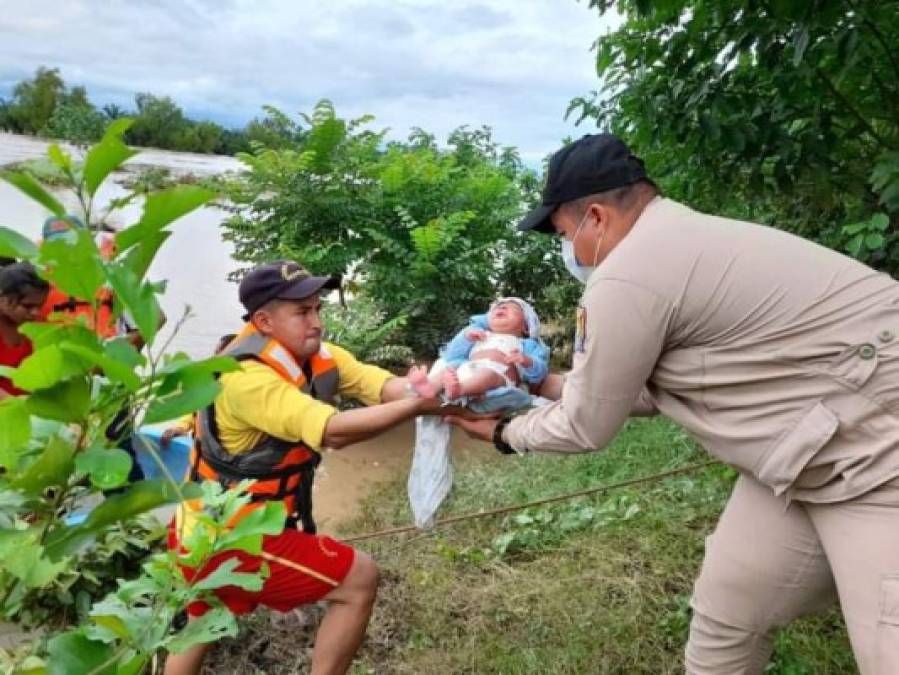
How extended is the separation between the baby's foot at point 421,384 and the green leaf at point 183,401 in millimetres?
1728

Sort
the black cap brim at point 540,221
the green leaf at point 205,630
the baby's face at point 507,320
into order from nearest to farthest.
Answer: the green leaf at point 205,630
the black cap brim at point 540,221
the baby's face at point 507,320

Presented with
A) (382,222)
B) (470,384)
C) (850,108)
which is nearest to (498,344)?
(470,384)

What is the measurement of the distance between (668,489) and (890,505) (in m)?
2.53

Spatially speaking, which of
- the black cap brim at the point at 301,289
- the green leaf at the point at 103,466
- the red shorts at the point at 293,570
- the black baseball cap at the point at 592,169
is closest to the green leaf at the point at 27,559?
the green leaf at the point at 103,466

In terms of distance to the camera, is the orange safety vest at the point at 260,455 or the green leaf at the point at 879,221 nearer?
the green leaf at the point at 879,221

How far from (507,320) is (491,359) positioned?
250 millimetres

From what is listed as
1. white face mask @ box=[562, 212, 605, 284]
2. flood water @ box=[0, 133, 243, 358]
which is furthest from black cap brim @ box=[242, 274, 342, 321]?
flood water @ box=[0, 133, 243, 358]

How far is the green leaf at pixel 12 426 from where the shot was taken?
0.75m

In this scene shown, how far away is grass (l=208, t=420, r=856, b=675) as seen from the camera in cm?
291

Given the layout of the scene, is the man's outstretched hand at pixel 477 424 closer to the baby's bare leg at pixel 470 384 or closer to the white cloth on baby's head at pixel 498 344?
the baby's bare leg at pixel 470 384

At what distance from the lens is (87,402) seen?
79 centimetres

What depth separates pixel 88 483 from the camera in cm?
94

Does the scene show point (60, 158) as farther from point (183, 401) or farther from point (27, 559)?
point (27, 559)

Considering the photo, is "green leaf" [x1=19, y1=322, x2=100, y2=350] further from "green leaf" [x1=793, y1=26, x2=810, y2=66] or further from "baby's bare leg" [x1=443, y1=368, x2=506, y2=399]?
"green leaf" [x1=793, y1=26, x2=810, y2=66]
